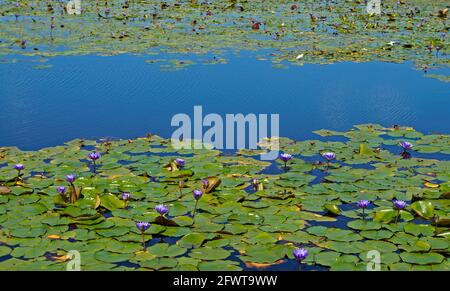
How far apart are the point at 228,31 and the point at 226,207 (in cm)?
828

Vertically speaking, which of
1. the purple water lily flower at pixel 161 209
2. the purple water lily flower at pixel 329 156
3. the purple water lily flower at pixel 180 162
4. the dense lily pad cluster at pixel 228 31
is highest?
the dense lily pad cluster at pixel 228 31

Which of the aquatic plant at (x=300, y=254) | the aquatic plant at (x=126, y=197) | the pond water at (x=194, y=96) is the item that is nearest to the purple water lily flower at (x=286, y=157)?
the pond water at (x=194, y=96)

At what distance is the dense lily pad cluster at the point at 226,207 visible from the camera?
11.4 ft

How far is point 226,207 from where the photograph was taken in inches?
165

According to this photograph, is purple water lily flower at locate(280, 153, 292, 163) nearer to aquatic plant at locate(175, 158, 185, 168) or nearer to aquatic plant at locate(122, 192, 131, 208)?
aquatic plant at locate(175, 158, 185, 168)

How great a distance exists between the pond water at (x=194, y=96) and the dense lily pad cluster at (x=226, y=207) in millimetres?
622

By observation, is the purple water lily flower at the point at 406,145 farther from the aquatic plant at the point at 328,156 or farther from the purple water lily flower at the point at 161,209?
the purple water lily flower at the point at 161,209

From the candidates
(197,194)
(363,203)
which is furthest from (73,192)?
(363,203)

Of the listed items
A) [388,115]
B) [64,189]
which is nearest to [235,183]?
[64,189]

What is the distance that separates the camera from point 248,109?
22.4 ft

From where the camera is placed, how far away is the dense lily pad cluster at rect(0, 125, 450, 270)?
3.49 metres

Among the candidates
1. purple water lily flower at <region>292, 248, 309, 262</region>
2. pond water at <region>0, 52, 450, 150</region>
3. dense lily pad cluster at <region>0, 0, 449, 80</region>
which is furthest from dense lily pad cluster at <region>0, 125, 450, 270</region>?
dense lily pad cluster at <region>0, 0, 449, 80</region>

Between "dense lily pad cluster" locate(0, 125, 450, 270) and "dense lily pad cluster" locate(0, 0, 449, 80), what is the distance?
12.5 feet

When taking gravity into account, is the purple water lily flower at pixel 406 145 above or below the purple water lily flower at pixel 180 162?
above
